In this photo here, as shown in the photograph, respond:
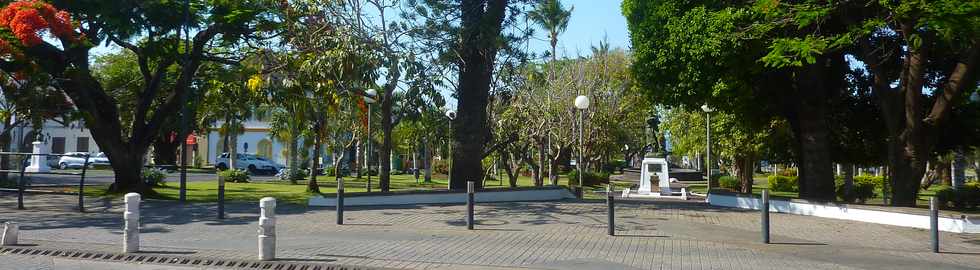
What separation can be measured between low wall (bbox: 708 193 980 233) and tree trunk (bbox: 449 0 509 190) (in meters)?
6.57

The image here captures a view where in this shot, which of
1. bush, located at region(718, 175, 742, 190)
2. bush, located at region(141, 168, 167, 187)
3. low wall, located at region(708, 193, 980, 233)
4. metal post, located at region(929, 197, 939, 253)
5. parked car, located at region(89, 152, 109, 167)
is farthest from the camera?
bush, located at region(718, 175, 742, 190)

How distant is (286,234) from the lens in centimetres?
1182

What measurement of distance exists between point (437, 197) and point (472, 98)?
2830mm

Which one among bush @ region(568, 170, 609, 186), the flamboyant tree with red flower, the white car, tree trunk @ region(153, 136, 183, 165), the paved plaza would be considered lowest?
the paved plaza

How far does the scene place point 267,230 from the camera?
8.84 meters

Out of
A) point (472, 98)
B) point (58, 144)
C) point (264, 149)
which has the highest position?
point (472, 98)

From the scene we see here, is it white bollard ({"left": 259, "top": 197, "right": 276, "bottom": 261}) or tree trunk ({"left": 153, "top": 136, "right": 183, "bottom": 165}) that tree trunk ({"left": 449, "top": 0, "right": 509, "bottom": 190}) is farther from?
tree trunk ({"left": 153, "top": 136, "right": 183, "bottom": 165})

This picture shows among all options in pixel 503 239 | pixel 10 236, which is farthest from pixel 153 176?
pixel 503 239

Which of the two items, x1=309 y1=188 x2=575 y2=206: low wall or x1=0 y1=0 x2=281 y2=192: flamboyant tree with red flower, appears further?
x1=0 y1=0 x2=281 y2=192: flamboyant tree with red flower

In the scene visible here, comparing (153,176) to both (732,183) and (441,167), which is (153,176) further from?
(441,167)

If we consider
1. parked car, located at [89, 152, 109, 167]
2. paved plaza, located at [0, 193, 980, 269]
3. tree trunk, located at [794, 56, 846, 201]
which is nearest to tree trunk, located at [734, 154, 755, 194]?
tree trunk, located at [794, 56, 846, 201]

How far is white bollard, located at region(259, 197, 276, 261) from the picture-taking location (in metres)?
8.72

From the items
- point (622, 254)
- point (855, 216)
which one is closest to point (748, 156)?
point (855, 216)

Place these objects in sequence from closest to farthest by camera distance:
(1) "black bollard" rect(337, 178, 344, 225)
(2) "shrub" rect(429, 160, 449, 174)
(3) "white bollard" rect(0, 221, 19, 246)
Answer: (3) "white bollard" rect(0, 221, 19, 246) < (1) "black bollard" rect(337, 178, 344, 225) < (2) "shrub" rect(429, 160, 449, 174)
